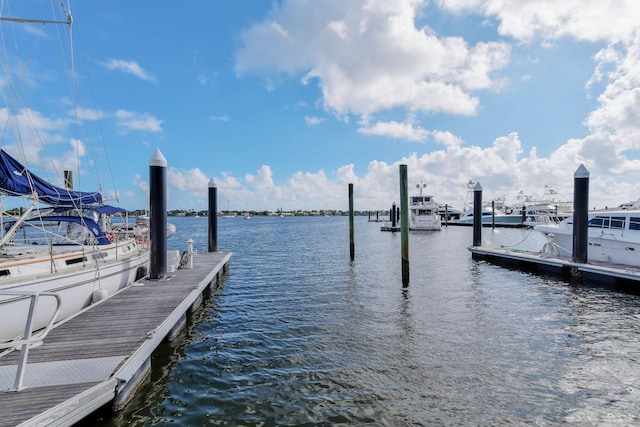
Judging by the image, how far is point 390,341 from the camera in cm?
850

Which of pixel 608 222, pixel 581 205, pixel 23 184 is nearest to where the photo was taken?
pixel 23 184

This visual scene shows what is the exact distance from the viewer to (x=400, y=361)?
737cm

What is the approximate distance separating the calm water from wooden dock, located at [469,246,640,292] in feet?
3.47

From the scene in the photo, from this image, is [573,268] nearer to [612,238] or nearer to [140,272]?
[612,238]

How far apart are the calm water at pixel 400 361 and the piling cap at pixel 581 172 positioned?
16.6 ft

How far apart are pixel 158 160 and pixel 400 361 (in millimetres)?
9396

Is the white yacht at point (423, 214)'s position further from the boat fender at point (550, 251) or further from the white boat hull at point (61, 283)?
the white boat hull at point (61, 283)

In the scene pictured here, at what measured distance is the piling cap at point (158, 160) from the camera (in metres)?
11.4

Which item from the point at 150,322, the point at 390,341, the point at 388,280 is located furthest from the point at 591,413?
the point at 388,280

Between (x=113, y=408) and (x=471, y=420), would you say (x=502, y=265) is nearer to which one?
(x=471, y=420)

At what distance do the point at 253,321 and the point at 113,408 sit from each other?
5.13 m

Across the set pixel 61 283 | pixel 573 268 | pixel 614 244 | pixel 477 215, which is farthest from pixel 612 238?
pixel 61 283

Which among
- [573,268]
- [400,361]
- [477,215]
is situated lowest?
[400,361]

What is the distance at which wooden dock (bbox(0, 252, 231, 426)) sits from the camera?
4.39 meters
